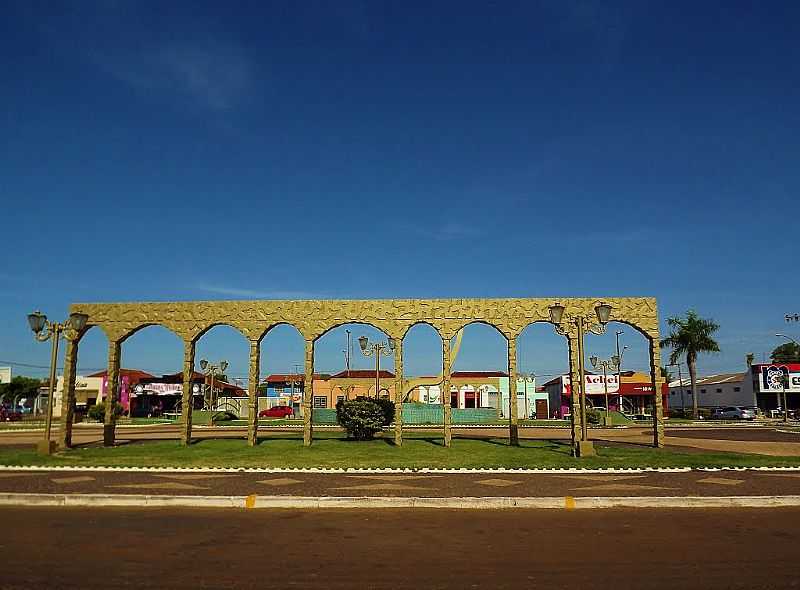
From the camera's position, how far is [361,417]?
24797mm

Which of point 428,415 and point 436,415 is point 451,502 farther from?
point 436,415

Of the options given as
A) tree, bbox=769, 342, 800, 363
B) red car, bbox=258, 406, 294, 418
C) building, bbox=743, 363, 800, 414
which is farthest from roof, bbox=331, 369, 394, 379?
tree, bbox=769, 342, 800, 363

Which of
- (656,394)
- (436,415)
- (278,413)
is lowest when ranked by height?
(278,413)

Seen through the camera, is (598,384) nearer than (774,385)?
No

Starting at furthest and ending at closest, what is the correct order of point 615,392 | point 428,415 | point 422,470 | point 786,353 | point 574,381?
point 786,353, point 615,392, point 428,415, point 574,381, point 422,470

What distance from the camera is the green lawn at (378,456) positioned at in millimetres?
17453

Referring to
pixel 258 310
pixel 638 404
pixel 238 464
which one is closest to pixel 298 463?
pixel 238 464

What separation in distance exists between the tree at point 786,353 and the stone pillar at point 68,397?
338ft

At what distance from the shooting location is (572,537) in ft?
28.6

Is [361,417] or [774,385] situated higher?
[774,385]

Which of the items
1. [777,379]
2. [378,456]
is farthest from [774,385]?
[378,456]

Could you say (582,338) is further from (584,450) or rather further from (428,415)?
(428,415)

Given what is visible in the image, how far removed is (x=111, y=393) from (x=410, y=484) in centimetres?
1471

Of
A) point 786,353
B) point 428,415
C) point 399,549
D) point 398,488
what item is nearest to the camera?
point 399,549
